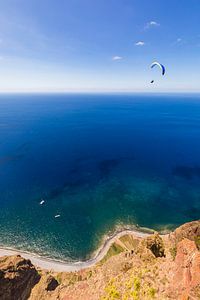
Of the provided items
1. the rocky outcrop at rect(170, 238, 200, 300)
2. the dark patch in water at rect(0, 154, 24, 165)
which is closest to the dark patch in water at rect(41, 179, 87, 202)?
the dark patch in water at rect(0, 154, 24, 165)

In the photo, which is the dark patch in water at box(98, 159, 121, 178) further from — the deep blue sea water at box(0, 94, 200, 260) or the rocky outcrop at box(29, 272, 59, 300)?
the rocky outcrop at box(29, 272, 59, 300)

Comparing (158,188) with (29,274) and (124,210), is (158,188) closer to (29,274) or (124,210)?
(124,210)

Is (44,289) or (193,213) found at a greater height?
(44,289)

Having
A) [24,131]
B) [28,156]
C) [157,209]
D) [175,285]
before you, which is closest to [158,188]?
[157,209]

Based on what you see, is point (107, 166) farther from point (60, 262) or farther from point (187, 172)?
point (60, 262)

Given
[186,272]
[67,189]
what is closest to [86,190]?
[67,189]

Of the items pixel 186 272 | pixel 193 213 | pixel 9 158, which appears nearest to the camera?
pixel 186 272

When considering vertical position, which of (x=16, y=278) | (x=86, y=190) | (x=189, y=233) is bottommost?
(x=86, y=190)

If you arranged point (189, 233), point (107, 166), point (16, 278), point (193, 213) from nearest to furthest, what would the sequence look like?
point (189, 233)
point (16, 278)
point (193, 213)
point (107, 166)

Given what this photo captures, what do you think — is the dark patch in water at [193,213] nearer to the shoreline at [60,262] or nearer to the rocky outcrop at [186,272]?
the shoreline at [60,262]
